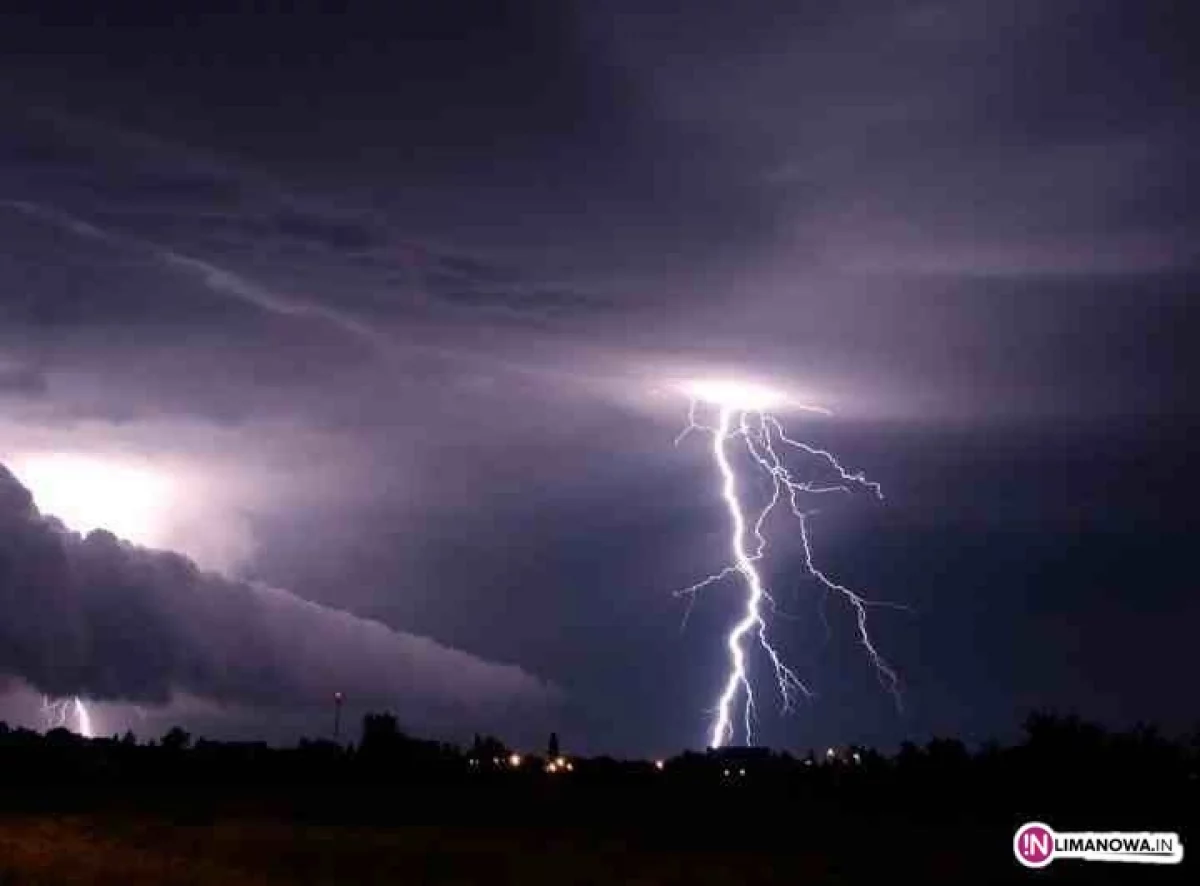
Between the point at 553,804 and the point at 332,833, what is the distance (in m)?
11.4

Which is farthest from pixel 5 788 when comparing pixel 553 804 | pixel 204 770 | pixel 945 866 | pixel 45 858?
pixel 945 866

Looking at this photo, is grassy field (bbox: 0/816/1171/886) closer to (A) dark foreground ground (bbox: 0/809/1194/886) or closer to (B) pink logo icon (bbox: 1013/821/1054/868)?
(A) dark foreground ground (bbox: 0/809/1194/886)

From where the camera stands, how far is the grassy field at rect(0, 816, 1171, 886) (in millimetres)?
24828

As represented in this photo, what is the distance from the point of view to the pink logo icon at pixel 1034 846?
2492cm

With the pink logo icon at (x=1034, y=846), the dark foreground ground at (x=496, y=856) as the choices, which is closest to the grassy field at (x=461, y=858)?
the dark foreground ground at (x=496, y=856)

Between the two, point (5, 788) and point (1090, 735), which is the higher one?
point (1090, 735)

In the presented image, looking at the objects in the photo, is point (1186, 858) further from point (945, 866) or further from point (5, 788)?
point (5, 788)

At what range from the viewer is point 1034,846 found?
25.4m

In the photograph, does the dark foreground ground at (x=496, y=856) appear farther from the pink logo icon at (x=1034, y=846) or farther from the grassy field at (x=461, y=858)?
the pink logo icon at (x=1034, y=846)

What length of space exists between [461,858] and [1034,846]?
10.3 m

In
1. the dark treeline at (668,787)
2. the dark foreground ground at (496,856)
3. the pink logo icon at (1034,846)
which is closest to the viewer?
the dark foreground ground at (496,856)

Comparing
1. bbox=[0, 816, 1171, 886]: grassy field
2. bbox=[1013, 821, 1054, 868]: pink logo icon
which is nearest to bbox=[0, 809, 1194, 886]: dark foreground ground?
bbox=[0, 816, 1171, 886]: grassy field

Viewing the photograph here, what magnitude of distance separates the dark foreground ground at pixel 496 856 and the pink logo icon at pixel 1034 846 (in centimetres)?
22

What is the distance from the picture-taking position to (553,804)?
1651 inches
